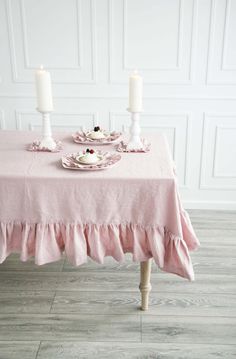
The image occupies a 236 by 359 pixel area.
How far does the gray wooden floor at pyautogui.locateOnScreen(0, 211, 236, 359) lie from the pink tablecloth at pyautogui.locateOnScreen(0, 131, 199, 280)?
337mm

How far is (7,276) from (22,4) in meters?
1.81

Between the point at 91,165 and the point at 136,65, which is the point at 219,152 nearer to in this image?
the point at 136,65

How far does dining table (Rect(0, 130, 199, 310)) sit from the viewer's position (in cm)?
158

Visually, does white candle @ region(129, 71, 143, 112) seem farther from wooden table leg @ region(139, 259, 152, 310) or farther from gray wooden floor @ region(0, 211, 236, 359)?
gray wooden floor @ region(0, 211, 236, 359)

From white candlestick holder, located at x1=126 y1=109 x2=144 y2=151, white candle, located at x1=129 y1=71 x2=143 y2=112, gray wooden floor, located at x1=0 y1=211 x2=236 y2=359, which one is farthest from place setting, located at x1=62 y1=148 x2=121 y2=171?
gray wooden floor, located at x1=0 y1=211 x2=236 y2=359

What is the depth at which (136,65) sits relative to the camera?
2.73 m

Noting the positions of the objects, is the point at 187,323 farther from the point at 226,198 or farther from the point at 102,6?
the point at 102,6

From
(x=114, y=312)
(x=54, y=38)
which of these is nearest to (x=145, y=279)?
(x=114, y=312)

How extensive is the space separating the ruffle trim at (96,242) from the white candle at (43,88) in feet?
1.90

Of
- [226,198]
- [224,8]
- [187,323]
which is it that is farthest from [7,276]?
[224,8]

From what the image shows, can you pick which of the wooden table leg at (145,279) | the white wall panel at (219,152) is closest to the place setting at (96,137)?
the wooden table leg at (145,279)

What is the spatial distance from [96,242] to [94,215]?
0.11 metres

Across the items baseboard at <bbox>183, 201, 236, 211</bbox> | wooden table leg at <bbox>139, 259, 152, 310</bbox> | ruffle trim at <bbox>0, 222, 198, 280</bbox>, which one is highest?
ruffle trim at <bbox>0, 222, 198, 280</bbox>

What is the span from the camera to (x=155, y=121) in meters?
2.85
